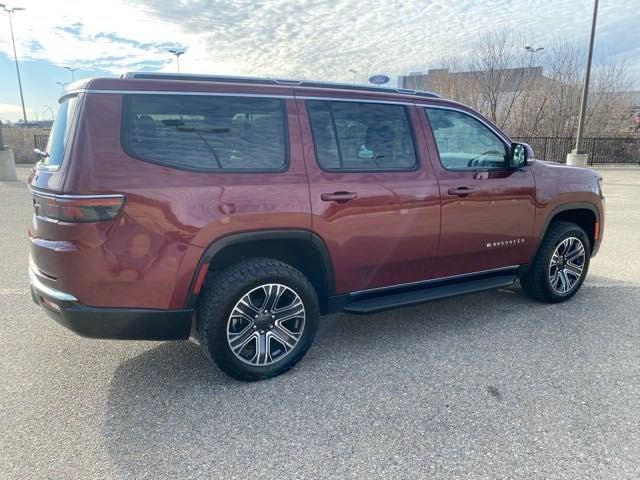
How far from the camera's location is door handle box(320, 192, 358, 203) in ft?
10.2

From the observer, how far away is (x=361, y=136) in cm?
337

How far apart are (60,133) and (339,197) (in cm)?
185

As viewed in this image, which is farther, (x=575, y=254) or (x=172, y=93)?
(x=575, y=254)

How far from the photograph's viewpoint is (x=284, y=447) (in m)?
2.41

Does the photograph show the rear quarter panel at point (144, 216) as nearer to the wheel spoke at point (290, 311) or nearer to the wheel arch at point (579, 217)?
the wheel spoke at point (290, 311)

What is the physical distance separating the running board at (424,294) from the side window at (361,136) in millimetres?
1024

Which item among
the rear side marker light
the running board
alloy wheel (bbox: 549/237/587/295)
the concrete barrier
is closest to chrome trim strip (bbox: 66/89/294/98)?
the rear side marker light

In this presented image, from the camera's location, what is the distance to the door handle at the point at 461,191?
3.65 m

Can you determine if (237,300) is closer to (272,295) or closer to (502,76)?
(272,295)

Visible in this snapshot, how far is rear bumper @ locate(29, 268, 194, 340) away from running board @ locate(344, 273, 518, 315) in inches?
49.4

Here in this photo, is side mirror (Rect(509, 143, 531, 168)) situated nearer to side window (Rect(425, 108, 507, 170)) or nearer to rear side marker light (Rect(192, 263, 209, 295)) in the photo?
side window (Rect(425, 108, 507, 170))

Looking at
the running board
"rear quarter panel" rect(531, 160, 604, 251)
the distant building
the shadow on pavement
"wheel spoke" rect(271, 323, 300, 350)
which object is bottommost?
the shadow on pavement

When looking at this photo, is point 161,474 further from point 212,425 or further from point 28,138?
point 28,138

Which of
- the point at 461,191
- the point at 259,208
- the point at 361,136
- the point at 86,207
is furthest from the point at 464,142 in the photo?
the point at 86,207
